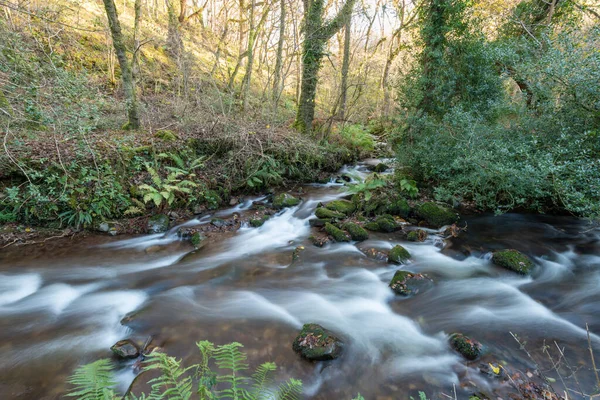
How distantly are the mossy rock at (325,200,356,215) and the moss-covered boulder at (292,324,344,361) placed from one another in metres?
4.71

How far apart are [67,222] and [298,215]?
534cm

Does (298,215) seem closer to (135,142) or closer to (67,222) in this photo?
(135,142)

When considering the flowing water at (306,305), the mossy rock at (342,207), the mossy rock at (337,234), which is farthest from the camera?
the mossy rock at (342,207)

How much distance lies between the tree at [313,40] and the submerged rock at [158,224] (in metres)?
7.09

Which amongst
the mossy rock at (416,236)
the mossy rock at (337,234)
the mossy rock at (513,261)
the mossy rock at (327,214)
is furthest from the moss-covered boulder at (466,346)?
the mossy rock at (327,214)

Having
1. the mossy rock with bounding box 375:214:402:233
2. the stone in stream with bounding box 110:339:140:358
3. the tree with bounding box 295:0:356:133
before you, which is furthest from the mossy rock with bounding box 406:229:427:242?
the tree with bounding box 295:0:356:133

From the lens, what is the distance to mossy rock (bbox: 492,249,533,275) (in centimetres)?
562

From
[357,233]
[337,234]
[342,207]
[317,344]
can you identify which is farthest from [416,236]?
[317,344]

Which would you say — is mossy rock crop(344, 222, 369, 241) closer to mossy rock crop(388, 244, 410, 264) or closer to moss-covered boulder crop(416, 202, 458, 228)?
mossy rock crop(388, 244, 410, 264)

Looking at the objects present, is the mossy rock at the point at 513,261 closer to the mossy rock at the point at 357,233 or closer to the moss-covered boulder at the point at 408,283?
the moss-covered boulder at the point at 408,283

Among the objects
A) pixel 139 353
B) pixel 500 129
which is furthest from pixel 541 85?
pixel 139 353

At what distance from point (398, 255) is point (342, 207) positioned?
9.15 feet

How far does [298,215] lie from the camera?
8555 millimetres

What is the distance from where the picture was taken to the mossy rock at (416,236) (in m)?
6.86
